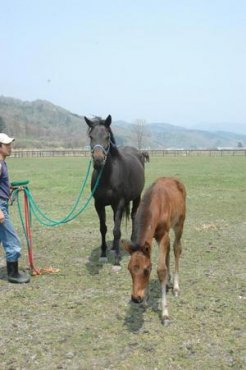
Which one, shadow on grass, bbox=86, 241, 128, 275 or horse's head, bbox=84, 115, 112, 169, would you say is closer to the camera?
horse's head, bbox=84, 115, 112, 169

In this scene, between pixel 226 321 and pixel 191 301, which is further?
pixel 191 301

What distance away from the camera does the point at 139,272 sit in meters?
4.98

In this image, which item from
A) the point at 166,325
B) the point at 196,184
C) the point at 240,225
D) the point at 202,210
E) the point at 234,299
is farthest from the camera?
the point at 196,184

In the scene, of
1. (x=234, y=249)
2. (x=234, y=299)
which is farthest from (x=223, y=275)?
(x=234, y=249)

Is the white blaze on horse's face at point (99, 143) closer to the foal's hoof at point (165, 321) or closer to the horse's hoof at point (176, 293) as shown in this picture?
the horse's hoof at point (176, 293)

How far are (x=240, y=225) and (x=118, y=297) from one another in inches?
239

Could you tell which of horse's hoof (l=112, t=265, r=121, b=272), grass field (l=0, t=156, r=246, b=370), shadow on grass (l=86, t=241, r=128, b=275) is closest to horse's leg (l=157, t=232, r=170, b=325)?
grass field (l=0, t=156, r=246, b=370)

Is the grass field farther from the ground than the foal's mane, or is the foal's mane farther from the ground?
the foal's mane

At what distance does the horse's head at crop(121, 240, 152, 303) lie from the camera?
4.90 metres

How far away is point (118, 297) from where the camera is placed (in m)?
6.56

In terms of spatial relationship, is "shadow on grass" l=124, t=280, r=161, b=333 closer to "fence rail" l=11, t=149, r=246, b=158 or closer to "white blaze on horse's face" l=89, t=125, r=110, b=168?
"white blaze on horse's face" l=89, t=125, r=110, b=168

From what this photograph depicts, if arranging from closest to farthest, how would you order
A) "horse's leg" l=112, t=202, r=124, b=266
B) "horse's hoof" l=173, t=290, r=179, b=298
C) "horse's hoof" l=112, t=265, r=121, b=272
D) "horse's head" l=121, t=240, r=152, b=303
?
"horse's head" l=121, t=240, r=152, b=303 < "horse's hoof" l=173, t=290, r=179, b=298 < "horse's hoof" l=112, t=265, r=121, b=272 < "horse's leg" l=112, t=202, r=124, b=266

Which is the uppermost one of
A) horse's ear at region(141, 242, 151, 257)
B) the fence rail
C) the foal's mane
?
the foal's mane

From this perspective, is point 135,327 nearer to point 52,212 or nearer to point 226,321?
point 226,321
